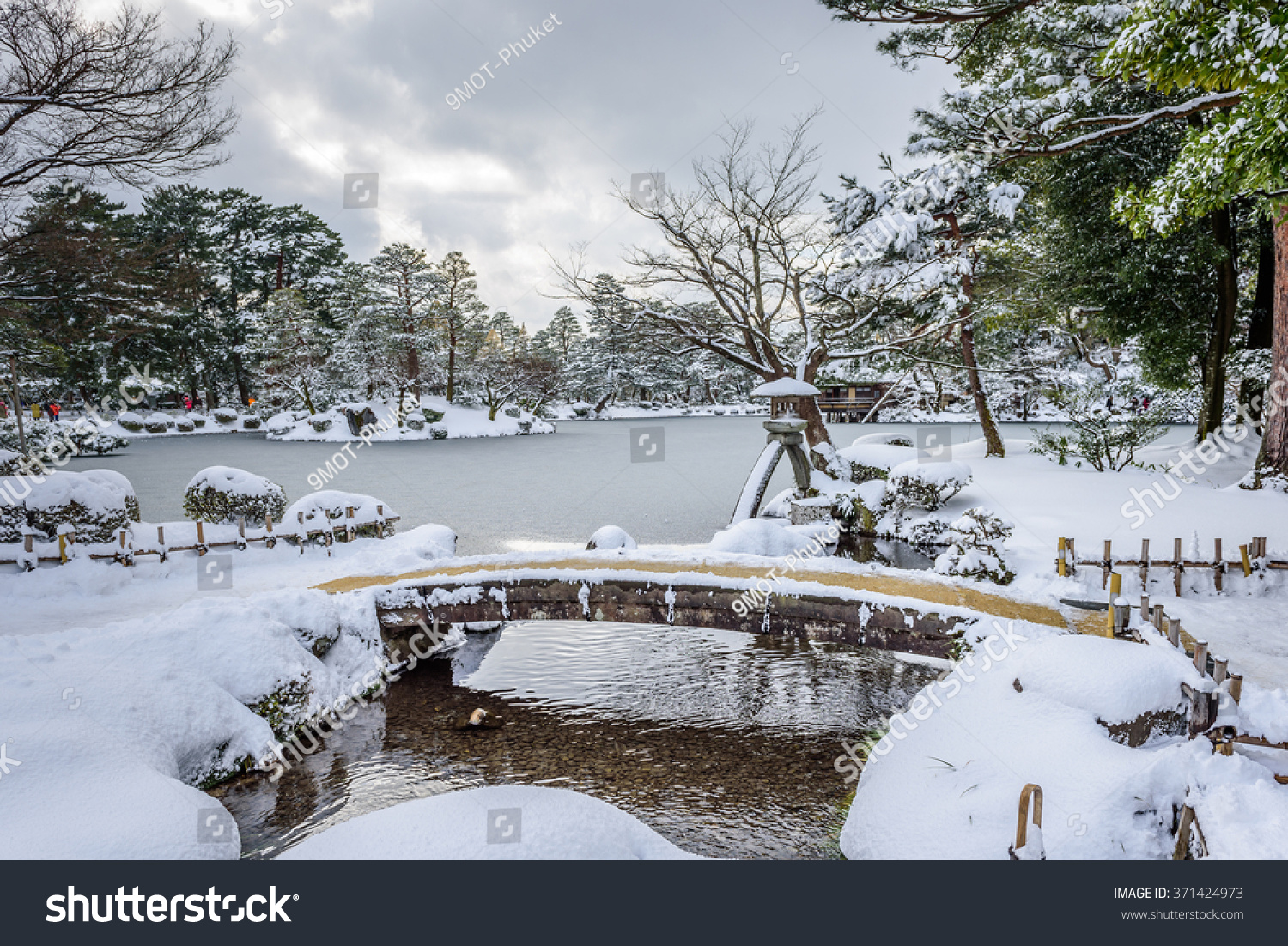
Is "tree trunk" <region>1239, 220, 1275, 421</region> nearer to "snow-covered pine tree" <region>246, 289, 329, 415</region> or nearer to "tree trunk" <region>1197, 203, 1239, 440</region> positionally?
"tree trunk" <region>1197, 203, 1239, 440</region>

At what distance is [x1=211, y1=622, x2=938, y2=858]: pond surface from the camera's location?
4938 mm

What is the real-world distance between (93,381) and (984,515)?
40.2 m

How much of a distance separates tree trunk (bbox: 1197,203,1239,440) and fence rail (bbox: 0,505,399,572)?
15.5 m

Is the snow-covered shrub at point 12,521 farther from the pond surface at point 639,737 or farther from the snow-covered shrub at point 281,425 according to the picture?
the snow-covered shrub at point 281,425

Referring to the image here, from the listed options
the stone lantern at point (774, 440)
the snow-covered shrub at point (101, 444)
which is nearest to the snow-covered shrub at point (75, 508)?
the stone lantern at point (774, 440)

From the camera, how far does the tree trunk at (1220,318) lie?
12102 mm

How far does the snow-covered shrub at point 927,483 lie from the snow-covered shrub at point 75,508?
13112 mm

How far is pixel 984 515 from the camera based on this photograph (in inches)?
373

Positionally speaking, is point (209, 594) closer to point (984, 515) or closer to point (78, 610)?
point (78, 610)

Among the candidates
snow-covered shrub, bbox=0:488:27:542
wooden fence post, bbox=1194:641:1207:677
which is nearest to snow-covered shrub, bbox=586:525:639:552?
wooden fence post, bbox=1194:641:1207:677

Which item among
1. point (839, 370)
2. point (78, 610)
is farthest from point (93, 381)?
point (839, 370)

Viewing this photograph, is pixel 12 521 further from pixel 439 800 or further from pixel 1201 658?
pixel 1201 658

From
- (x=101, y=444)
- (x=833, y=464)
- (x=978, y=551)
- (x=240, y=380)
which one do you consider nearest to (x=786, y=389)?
(x=833, y=464)

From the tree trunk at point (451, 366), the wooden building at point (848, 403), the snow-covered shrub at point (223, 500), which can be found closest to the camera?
the snow-covered shrub at point (223, 500)
